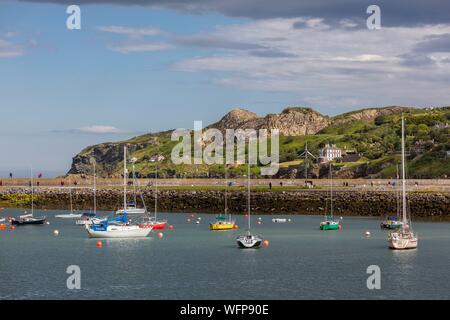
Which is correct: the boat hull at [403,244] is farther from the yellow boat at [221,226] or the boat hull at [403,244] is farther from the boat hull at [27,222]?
the boat hull at [27,222]

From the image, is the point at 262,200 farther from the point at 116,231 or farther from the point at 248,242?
the point at 248,242

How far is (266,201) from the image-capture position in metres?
129

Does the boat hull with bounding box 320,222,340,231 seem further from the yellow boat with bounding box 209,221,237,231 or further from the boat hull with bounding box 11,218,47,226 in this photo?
the boat hull with bounding box 11,218,47,226

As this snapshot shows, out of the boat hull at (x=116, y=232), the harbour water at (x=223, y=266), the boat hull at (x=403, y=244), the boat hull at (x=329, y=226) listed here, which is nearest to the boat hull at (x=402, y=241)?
the boat hull at (x=403, y=244)

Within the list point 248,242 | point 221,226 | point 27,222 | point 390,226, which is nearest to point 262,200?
point 221,226

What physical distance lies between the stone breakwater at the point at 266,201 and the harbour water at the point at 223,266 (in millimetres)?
21020

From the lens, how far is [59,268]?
64.4 meters

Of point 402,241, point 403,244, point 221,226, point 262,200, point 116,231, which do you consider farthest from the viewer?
point 262,200

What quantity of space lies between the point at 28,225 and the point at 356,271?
5766cm

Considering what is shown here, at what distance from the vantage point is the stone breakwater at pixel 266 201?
11856 cm

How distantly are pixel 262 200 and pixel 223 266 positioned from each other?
2554 inches

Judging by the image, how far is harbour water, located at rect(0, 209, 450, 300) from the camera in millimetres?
53844

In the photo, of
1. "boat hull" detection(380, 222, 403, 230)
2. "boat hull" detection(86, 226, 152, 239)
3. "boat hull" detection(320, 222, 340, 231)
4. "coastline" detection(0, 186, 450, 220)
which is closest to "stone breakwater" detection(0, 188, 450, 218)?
"coastline" detection(0, 186, 450, 220)
